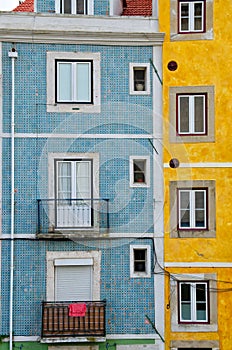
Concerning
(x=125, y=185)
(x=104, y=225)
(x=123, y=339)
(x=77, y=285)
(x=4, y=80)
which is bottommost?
(x=123, y=339)

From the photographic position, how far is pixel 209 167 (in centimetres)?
1852

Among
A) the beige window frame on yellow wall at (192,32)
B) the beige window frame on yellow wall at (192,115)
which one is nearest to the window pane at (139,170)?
the beige window frame on yellow wall at (192,115)

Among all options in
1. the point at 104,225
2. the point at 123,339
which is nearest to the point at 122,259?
the point at 104,225

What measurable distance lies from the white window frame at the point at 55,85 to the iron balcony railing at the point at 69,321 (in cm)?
546

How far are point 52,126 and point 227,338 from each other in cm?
772

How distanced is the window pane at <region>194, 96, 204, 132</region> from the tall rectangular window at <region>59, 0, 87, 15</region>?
426 cm

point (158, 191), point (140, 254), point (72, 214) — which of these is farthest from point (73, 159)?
point (140, 254)

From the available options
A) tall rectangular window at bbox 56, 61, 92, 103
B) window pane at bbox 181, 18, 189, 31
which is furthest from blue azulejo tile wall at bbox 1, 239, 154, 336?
window pane at bbox 181, 18, 189, 31

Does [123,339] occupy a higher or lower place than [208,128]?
lower

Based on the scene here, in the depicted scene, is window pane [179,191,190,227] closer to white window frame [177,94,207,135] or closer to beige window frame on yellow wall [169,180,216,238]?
beige window frame on yellow wall [169,180,216,238]

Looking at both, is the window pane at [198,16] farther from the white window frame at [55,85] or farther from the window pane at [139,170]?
the window pane at [139,170]

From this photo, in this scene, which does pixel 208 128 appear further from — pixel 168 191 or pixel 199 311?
pixel 199 311

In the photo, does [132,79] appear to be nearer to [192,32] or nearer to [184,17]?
[192,32]

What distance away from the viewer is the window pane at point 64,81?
1869 cm
